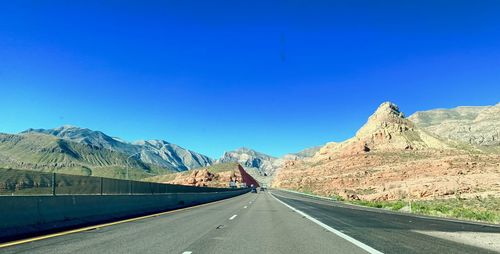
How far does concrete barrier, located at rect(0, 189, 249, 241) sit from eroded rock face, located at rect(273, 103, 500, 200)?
1278 inches

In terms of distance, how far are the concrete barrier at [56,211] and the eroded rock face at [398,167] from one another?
32463mm

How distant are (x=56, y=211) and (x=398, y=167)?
90.0m

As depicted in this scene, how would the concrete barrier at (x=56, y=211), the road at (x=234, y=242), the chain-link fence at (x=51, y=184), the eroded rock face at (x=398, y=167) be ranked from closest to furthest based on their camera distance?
1. the road at (x=234, y=242)
2. the concrete barrier at (x=56, y=211)
3. the chain-link fence at (x=51, y=184)
4. the eroded rock face at (x=398, y=167)

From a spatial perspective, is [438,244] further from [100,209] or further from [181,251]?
[100,209]

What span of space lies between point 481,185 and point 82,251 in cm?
5960

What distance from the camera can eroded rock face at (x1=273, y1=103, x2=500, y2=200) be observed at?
202 feet

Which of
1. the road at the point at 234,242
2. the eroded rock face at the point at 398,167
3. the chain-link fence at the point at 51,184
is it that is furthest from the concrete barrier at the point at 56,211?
the eroded rock face at the point at 398,167

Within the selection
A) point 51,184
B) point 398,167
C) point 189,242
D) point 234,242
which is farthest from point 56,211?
point 398,167

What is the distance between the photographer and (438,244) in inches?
436

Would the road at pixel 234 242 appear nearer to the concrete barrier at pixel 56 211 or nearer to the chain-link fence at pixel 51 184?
the concrete barrier at pixel 56 211

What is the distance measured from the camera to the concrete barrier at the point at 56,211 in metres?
11.7

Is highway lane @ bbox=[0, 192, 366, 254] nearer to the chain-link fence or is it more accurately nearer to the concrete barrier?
the concrete barrier

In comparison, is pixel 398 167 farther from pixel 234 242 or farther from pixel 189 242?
pixel 189 242

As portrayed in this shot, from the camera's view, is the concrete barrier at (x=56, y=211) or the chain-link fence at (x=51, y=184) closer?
the concrete barrier at (x=56, y=211)
